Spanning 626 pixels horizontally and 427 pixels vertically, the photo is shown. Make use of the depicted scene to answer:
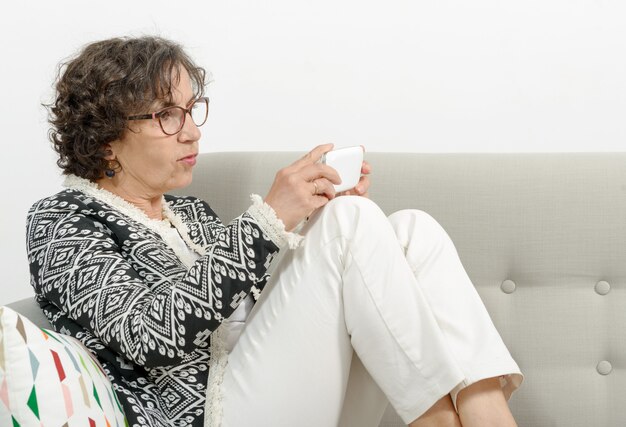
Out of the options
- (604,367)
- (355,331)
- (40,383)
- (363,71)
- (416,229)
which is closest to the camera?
(40,383)

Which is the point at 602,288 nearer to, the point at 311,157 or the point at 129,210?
the point at 311,157

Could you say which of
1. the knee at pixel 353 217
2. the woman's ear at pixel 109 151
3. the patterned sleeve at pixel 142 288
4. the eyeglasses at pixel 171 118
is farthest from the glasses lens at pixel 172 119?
the knee at pixel 353 217

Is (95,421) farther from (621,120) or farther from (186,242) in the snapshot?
(621,120)

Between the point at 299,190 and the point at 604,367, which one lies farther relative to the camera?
the point at 604,367

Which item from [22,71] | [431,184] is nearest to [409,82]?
[431,184]

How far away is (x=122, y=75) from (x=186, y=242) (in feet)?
1.08

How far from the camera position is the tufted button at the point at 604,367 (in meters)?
1.79

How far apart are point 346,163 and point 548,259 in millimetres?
548

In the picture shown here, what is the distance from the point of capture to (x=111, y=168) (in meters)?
1.66

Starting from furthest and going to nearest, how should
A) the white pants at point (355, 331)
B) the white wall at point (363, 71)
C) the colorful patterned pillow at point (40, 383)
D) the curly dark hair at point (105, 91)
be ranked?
the white wall at point (363, 71)
the curly dark hair at point (105, 91)
the white pants at point (355, 331)
the colorful patterned pillow at point (40, 383)

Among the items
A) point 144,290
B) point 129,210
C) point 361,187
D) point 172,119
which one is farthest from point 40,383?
point 361,187

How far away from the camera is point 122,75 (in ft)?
5.26

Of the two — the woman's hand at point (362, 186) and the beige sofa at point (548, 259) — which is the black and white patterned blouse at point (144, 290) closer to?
the woman's hand at point (362, 186)

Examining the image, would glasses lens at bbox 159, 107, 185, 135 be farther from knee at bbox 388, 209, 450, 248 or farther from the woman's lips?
knee at bbox 388, 209, 450, 248
